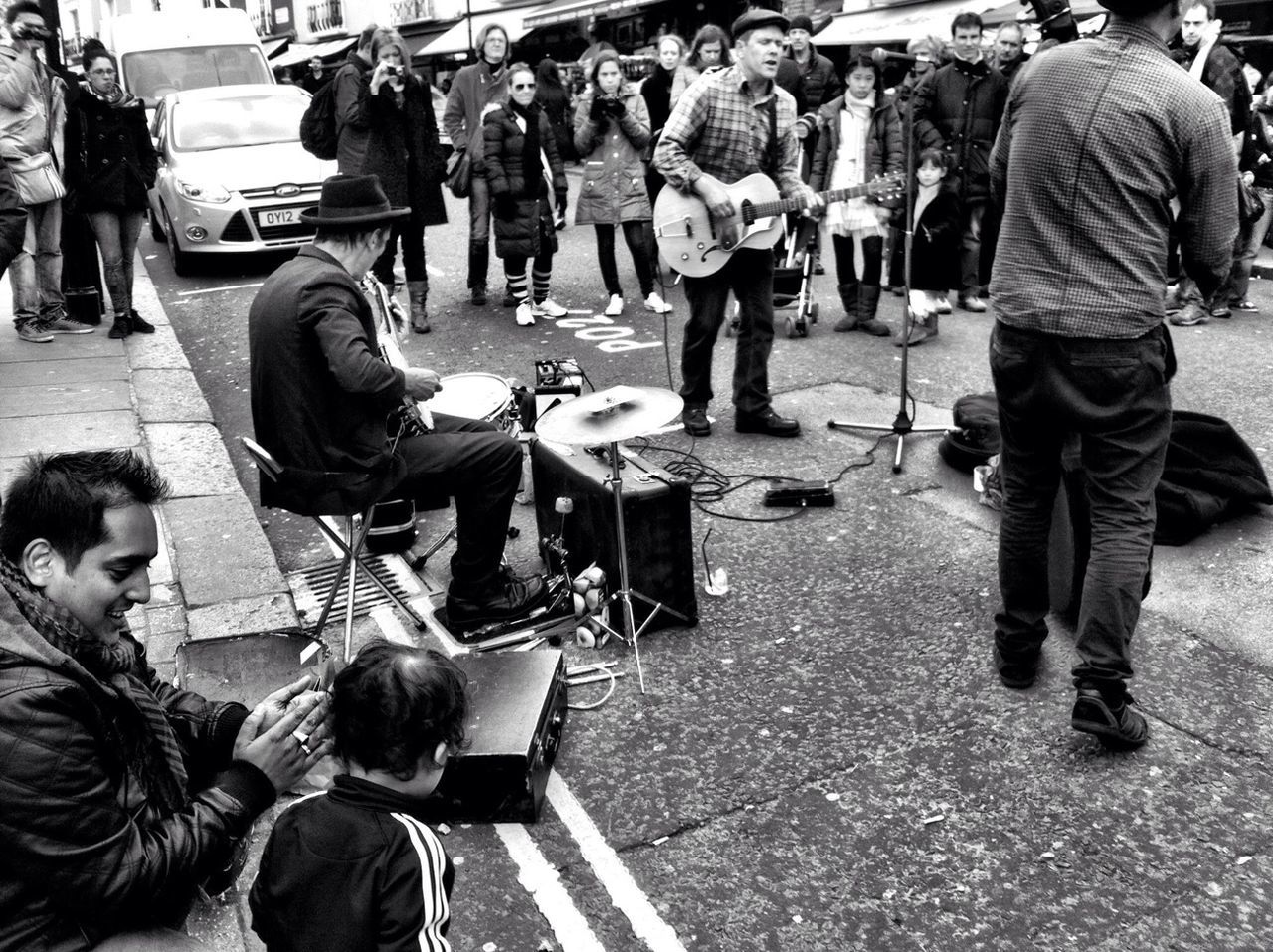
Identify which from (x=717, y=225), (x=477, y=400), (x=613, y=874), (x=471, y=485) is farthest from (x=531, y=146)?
(x=613, y=874)

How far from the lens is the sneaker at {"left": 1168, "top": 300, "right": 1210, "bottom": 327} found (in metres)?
8.68

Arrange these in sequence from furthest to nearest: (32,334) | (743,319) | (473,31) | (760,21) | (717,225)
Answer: (473,31) → (32,334) → (743,319) → (717,225) → (760,21)

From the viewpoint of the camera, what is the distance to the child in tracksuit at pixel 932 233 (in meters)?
8.52

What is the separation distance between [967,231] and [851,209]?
1221 mm

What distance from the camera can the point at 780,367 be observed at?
26.2ft

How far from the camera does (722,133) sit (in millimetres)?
6340

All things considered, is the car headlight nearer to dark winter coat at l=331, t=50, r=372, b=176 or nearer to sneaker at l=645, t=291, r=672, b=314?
dark winter coat at l=331, t=50, r=372, b=176

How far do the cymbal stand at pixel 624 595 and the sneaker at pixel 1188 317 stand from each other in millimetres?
5749

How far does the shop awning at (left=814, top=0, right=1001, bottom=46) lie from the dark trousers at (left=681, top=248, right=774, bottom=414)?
9.99 metres

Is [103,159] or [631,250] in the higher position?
[103,159]

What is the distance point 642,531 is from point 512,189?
5273 mm

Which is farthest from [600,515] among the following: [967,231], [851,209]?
[967,231]

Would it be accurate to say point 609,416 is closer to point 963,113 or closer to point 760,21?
point 760,21

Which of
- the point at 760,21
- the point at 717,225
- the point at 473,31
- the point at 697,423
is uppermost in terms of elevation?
the point at 473,31
